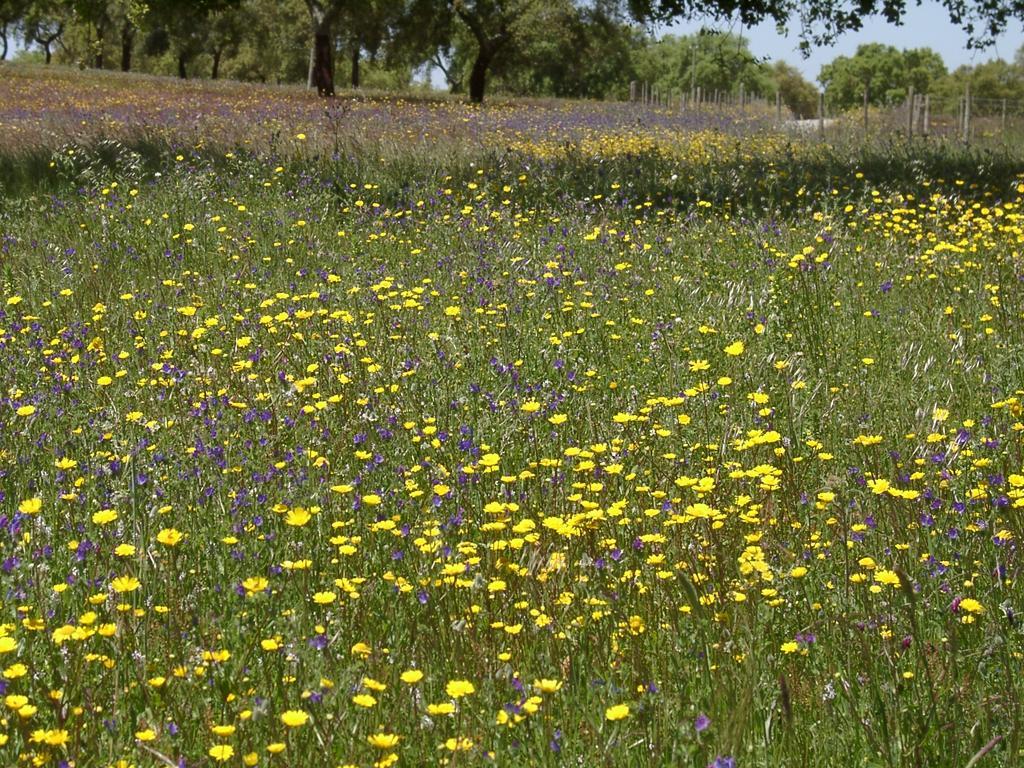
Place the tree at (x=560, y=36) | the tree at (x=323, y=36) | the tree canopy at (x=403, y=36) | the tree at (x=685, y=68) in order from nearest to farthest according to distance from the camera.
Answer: the tree canopy at (x=403, y=36) < the tree at (x=323, y=36) < the tree at (x=560, y=36) < the tree at (x=685, y=68)

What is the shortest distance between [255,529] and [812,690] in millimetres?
1785

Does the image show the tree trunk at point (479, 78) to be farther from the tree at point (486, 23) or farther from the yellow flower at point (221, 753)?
the yellow flower at point (221, 753)

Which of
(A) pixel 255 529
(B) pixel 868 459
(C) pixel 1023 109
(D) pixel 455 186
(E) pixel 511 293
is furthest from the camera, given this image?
(C) pixel 1023 109

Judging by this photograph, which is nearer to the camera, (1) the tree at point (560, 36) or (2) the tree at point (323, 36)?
(2) the tree at point (323, 36)

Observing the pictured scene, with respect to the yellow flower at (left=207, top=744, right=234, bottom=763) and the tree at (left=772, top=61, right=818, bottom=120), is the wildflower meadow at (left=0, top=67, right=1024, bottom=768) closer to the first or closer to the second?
the yellow flower at (left=207, top=744, right=234, bottom=763)

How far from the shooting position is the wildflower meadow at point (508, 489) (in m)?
2.47

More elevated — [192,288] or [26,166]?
[26,166]

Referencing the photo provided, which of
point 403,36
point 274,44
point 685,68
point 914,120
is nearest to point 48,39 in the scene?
point 274,44

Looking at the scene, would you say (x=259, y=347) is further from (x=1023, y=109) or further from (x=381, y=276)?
(x=1023, y=109)

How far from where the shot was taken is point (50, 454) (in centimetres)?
428

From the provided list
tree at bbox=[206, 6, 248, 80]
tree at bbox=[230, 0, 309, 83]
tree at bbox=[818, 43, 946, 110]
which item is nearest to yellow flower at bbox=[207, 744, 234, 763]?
tree at bbox=[230, 0, 309, 83]

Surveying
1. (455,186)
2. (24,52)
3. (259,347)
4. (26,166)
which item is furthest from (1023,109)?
(24,52)

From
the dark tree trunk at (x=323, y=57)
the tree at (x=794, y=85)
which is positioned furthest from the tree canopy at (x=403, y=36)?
the tree at (x=794, y=85)

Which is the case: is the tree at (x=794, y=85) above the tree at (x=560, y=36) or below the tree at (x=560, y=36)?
above
